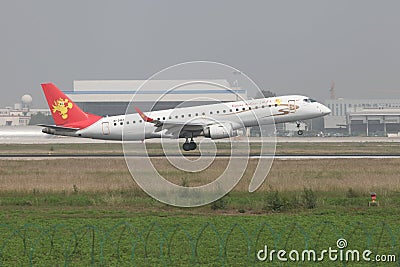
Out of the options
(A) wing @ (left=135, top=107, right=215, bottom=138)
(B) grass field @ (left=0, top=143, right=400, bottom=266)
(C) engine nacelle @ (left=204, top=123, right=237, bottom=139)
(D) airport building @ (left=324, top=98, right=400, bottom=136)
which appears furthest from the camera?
(D) airport building @ (left=324, top=98, right=400, bottom=136)

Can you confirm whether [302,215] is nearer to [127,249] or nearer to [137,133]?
[127,249]

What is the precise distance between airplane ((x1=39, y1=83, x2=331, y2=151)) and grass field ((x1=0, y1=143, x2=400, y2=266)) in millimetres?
12604

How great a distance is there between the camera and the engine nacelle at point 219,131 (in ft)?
156

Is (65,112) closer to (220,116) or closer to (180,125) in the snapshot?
(180,125)

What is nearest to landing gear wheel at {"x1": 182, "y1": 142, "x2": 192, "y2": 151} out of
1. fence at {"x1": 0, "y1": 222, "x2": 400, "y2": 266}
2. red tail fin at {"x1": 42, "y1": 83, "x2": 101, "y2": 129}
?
red tail fin at {"x1": 42, "y1": 83, "x2": 101, "y2": 129}

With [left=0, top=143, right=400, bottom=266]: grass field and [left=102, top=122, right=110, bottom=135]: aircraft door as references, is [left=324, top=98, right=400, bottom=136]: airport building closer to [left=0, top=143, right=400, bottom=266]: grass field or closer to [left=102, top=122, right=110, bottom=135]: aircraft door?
[left=102, top=122, right=110, bottom=135]: aircraft door

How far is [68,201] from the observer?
25969 millimetres

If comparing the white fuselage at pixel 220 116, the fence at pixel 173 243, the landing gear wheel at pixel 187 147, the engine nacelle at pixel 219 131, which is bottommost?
the fence at pixel 173 243

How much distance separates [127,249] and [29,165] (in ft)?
98.3

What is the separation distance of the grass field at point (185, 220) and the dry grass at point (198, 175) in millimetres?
78

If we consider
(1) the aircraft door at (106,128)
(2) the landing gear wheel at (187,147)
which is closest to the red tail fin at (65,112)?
(1) the aircraft door at (106,128)

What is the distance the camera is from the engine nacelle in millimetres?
47688

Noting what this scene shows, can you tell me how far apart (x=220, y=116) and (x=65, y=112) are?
590 inches

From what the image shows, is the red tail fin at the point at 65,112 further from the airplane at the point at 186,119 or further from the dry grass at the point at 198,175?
the dry grass at the point at 198,175
